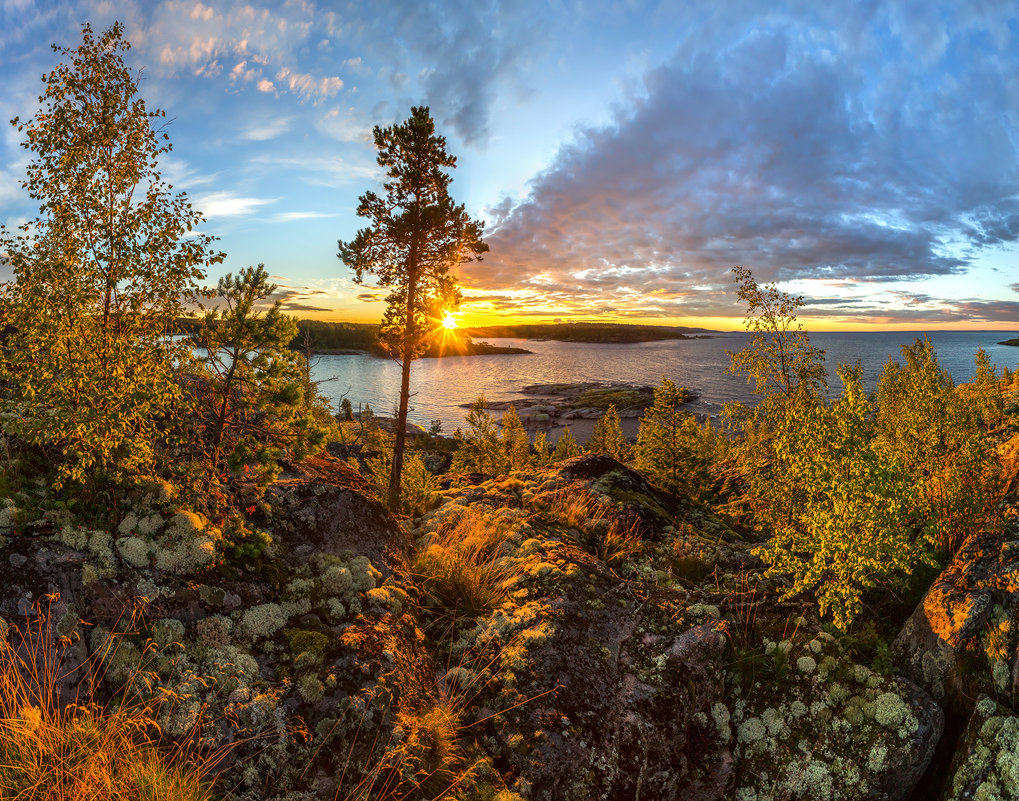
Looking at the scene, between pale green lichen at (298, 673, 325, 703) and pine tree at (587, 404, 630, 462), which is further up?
pale green lichen at (298, 673, 325, 703)

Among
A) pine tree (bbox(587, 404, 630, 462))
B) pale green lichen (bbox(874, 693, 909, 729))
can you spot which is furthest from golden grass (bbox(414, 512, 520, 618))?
pine tree (bbox(587, 404, 630, 462))

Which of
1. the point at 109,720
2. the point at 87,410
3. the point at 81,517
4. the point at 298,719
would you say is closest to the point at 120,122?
the point at 87,410

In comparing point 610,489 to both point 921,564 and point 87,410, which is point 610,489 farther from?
point 87,410

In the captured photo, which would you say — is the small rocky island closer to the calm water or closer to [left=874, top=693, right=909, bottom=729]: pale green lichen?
the calm water

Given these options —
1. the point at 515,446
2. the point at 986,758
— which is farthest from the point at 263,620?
the point at 515,446

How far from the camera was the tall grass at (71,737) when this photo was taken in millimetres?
3150

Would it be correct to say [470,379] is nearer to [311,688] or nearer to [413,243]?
[413,243]

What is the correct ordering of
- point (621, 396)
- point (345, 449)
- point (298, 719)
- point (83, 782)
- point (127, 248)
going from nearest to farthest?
1. point (83, 782)
2. point (298, 719)
3. point (127, 248)
4. point (345, 449)
5. point (621, 396)

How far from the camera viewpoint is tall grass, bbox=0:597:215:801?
3.15 meters

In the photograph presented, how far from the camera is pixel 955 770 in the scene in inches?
169

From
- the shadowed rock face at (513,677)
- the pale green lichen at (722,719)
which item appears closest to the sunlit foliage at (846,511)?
the shadowed rock face at (513,677)

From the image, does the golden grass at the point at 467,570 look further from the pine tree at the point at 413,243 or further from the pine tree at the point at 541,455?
the pine tree at the point at 541,455

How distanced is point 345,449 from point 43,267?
1466 cm

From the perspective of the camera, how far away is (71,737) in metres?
3.42
